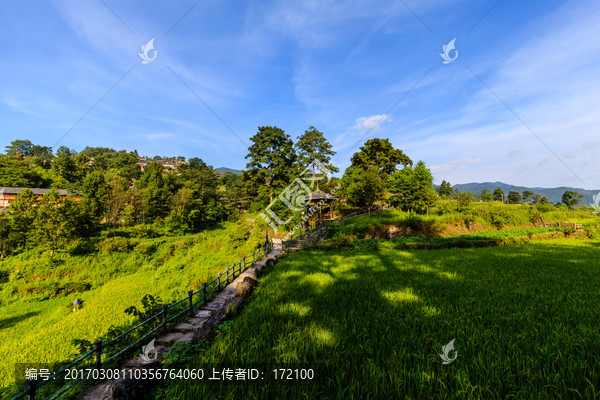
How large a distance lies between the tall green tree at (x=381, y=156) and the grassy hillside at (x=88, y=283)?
23205mm

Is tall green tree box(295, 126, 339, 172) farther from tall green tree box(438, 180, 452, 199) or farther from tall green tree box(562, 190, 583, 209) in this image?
tall green tree box(562, 190, 583, 209)

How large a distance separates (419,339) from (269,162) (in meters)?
28.7

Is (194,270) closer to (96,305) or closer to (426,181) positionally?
(96,305)

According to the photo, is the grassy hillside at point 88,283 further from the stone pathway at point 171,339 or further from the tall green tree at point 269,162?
the tall green tree at point 269,162

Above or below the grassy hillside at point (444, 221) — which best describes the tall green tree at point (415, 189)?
above

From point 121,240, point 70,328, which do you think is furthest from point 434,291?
point 121,240

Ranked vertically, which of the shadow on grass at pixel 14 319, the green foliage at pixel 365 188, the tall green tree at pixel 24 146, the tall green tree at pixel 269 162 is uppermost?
the tall green tree at pixel 24 146

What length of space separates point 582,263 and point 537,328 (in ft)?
32.7

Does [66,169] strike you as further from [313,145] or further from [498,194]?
[498,194]

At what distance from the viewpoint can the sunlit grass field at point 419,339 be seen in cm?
239

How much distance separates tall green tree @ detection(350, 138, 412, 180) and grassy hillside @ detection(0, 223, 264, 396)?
23.2 metres

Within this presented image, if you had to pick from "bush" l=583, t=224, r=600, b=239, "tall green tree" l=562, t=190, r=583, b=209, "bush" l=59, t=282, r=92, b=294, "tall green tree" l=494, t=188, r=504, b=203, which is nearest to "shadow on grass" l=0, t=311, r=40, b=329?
"bush" l=59, t=282, r=92, b=294

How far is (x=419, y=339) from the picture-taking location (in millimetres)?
3328

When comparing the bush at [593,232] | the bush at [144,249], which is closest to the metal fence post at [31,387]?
the bush at [144,249]
